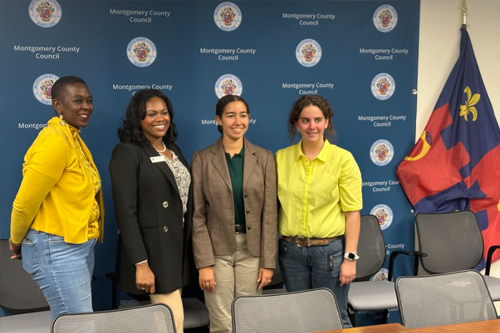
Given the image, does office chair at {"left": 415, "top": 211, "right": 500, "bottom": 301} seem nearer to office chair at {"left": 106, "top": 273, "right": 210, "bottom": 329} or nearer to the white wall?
the white wall

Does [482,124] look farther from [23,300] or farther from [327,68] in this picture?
[23,300]

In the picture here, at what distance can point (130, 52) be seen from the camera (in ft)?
11.4

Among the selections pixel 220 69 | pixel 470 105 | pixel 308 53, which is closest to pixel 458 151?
pixel 470 105

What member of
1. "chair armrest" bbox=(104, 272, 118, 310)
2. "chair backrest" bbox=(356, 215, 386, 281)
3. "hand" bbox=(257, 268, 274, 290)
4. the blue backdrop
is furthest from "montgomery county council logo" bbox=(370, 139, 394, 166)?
"chair armrest" bbox=(104, 272, 118, 310)

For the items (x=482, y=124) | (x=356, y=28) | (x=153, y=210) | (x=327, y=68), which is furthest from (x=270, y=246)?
(x=482, y=124)

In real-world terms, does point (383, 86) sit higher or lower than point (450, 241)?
higher

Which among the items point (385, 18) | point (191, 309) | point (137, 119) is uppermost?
point (385, 18)

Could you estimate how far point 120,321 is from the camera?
199 centimetres

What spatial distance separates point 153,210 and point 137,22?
143 centimetres

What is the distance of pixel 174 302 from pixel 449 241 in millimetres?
2224

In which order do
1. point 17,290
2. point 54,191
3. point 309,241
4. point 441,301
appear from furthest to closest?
point 17,290 → point 309,241 → point 54,191 → point 441,301

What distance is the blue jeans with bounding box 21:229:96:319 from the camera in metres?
2.41

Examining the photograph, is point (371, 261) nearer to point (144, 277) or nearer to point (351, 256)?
point (351, 256)

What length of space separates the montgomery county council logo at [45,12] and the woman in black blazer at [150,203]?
101 cm
